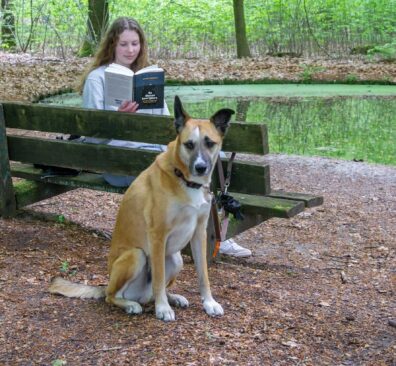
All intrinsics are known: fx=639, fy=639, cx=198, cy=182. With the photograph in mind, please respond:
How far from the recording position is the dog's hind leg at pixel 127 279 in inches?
150

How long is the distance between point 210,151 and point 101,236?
218 centimetres

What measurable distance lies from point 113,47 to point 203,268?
8.01 feet

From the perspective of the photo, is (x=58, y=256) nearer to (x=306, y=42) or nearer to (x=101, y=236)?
(x=101, y=236)

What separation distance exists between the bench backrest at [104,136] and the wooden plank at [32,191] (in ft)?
0.84

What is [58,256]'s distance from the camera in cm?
488

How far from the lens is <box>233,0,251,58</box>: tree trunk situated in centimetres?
2239

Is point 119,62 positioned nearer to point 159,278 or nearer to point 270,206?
point 270,206

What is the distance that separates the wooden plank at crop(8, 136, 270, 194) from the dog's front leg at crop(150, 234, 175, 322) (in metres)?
1.23

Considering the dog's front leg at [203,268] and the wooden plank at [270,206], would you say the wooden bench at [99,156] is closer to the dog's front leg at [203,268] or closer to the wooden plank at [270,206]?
the wooden plank at [270,206]

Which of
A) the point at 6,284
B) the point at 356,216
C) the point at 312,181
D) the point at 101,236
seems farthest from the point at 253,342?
the point at 312,181

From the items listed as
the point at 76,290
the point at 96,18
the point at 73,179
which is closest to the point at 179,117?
the point at 76,290

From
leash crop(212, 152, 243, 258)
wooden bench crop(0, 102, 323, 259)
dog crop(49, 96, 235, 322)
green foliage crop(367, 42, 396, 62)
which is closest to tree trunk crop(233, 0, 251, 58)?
green foliage crop(367, 42, 396, 62)

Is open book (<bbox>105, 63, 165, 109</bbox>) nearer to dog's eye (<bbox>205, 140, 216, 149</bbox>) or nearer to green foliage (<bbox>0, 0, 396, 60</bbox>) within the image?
dog's eye (<bbox>205, 140, 216, 149</bbox>)

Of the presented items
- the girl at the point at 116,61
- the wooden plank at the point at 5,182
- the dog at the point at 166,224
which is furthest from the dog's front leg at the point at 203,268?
the wooden plank at the point at 5,182
